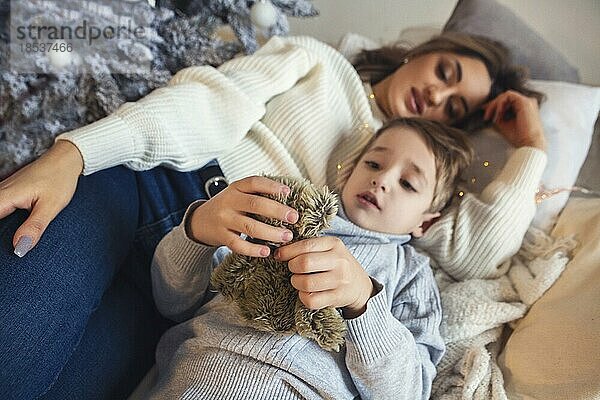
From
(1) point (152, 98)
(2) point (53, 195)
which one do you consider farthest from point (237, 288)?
(1) point (152, 98)

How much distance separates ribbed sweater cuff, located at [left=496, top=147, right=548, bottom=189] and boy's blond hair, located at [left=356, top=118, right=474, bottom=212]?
0.23ft

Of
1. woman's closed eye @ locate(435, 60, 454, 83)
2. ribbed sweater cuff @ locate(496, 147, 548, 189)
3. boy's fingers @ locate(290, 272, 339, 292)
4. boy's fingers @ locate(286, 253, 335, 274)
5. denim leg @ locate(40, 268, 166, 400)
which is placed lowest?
denim leg @ locate(40, 268, 166, 400)

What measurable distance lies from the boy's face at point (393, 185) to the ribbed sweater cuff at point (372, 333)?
0.69 ft

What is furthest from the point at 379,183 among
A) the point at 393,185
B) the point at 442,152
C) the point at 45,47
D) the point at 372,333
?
the point at 45,47

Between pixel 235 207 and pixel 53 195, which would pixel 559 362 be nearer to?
pixel 235 207

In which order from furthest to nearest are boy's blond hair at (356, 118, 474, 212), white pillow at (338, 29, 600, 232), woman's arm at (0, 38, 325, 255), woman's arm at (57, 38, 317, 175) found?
white pillow at (338, 29, 600, 232) → boy's blond hair at (356, 118, 474, 212) → woman's arm at (57, 38, 317, 175) → woman's arm at (0, 38, 325, 255)

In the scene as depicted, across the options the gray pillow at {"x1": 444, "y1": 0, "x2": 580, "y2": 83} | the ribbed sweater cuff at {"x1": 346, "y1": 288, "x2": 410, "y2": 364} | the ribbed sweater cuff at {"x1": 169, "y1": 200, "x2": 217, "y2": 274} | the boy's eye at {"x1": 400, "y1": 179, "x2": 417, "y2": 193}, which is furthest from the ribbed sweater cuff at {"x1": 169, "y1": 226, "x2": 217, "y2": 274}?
the gray pillow at {"x1": 444, "y1": 0, "x2": 580, "y2": 83}

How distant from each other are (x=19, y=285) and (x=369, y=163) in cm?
56

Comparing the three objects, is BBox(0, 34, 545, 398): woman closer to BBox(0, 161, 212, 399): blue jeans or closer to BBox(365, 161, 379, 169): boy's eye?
BBox(0, 161, 212, 399): blue jeans

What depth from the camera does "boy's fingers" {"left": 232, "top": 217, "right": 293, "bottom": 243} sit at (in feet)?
2.41

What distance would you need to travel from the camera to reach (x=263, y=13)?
1385mm

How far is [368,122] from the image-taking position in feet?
4.18

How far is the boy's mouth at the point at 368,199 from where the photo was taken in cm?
100

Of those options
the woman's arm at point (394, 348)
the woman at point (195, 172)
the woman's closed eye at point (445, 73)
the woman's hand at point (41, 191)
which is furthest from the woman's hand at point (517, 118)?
the woman's hand at point (41, 191)
